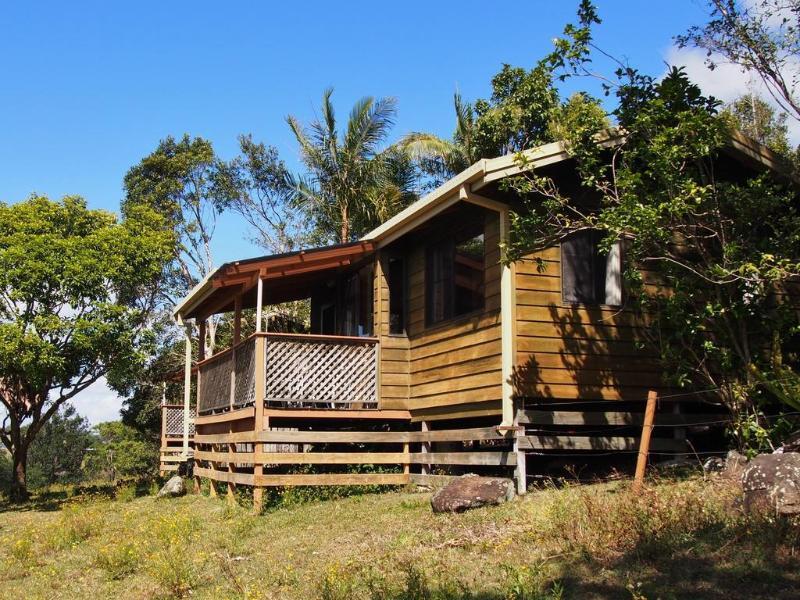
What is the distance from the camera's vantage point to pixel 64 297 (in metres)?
21.0

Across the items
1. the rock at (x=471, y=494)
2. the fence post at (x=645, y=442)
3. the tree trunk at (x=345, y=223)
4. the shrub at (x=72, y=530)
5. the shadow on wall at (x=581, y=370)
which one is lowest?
the shrub at (x=72, y=530)

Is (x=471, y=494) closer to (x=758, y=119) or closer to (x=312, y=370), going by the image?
(x=312, y=370)

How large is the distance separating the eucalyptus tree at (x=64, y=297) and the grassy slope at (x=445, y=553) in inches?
322

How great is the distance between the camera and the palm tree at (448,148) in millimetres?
27859

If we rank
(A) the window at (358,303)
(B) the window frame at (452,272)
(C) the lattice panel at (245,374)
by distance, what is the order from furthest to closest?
(A) the window at (358,303)
(C) the lattice panel at (245,374)
(B) the window frame at (452,272)

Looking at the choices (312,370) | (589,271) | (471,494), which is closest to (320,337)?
(312,370)

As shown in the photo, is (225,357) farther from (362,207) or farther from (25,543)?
(362,207)

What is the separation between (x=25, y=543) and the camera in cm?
1130

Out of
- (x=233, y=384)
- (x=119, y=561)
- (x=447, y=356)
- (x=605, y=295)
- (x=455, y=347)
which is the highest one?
(x=605, y=295)

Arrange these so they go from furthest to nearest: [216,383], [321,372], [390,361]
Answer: [216,383] < [390,361] < [321,372]

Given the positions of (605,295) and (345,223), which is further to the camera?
(345,223)

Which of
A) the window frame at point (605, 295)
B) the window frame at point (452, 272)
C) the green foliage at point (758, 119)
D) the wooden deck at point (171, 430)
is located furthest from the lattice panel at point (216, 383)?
the green foliage at point (758, 119)

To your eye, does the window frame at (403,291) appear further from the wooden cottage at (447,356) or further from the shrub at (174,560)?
the shrub at (174,560)

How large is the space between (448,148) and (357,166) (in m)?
3.21
